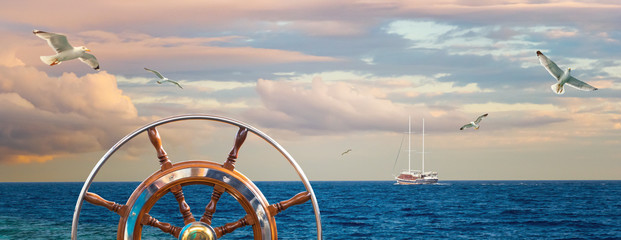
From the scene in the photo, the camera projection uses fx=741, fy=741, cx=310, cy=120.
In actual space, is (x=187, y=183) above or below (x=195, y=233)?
above

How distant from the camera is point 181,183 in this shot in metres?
3.56

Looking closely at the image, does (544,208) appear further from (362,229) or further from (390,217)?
(362,229)

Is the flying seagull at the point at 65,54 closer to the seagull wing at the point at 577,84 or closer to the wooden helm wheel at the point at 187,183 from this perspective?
the wooden helm wheel at the point at 187,183

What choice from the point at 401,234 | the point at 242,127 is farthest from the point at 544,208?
the point at 242,127

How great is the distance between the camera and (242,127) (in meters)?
3.65

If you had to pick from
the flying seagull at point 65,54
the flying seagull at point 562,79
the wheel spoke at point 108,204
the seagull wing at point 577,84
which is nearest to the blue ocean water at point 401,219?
the flying seagull at point 562,79

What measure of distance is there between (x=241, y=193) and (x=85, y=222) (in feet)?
142

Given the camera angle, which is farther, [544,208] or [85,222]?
[544,208]

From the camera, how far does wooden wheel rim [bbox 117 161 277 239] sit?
11.6 feet

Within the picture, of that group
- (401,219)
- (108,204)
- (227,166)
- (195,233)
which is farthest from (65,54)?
(401,219)

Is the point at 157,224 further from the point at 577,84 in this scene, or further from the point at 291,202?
the point at 577,84

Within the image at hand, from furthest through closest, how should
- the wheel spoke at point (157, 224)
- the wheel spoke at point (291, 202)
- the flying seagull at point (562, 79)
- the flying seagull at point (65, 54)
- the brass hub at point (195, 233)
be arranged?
the flying seagull at point (562, 79) → the flying seagull at point (65, 54) → the wheel spoke at point (291, 202) → the wheel spoke at point (157, 224) → the brass hub at point (195, 233)

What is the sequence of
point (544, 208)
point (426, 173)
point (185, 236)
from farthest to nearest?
point (426, 173) < point (544, 208) < point (185, 236)

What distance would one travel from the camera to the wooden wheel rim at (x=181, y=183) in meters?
3.52
